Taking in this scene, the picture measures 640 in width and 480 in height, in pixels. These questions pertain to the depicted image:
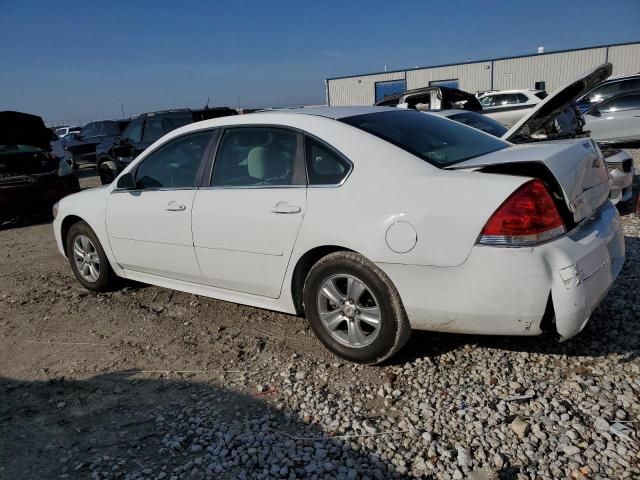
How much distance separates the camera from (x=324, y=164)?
3.08m

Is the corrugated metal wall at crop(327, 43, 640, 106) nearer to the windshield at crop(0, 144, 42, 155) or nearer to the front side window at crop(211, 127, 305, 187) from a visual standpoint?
the windshield at crop(0, 144, 42, 155)

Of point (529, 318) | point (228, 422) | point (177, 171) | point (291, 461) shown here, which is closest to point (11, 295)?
point (177, 171)

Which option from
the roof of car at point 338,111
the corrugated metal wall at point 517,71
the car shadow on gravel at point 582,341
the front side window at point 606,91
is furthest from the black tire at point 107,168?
the corrugated metal wall at point 517,71

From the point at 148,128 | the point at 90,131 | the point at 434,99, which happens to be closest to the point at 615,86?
the point at 434,99

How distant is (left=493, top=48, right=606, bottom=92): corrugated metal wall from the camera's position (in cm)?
3578

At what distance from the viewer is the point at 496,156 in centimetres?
294

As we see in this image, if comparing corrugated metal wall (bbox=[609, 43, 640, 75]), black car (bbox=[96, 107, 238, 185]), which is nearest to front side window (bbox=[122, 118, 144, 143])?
black car (bbox=[96, 107, 238, 185])

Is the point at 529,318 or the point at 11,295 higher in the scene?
the point at 529,318

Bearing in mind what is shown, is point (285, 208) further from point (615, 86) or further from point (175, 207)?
point (615, 86)

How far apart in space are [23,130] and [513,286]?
32.2 feet

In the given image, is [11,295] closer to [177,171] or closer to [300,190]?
[177,171]

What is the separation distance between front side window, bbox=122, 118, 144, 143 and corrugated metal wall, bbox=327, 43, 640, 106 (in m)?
24.1

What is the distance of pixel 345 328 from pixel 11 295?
147 inches

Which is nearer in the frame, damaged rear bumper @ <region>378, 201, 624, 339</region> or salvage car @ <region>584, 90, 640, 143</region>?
damaged rear bumper @ <region>378, 201, 624, 339</region>
